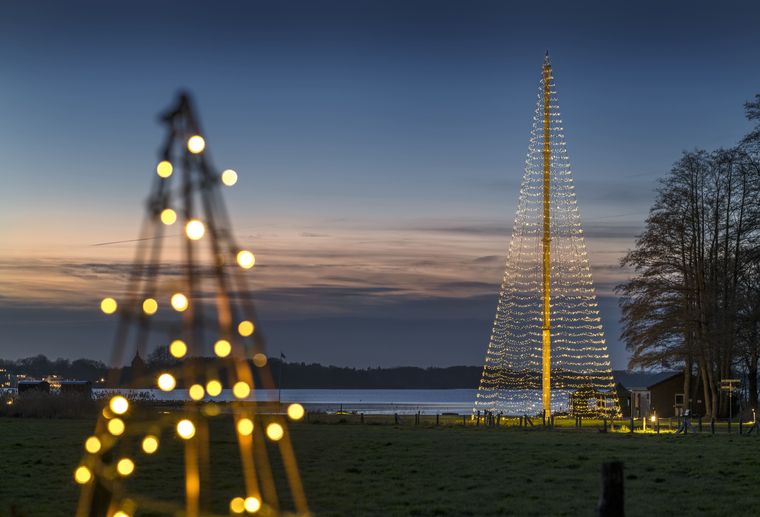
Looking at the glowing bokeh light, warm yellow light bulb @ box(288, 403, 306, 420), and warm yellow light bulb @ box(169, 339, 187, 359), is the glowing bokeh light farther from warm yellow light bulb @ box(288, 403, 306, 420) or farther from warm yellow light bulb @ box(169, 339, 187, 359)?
warm yellow light bulb @ box(288, 403, 306, 420)

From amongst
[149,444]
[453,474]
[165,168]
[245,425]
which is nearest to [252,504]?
[245,425]

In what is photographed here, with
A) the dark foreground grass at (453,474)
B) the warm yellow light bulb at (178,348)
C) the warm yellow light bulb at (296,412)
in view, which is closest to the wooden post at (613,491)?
the warm yellow light bulb at (296,412)

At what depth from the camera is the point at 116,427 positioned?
8.78m

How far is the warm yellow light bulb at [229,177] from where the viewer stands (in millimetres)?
8188

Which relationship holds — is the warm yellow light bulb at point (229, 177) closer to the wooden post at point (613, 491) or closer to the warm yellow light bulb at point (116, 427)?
the warm yellow light bulb at point (116, 427)

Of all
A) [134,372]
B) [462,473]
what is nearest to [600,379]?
[462,473]

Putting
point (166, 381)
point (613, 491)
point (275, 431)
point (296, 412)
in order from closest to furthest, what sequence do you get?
point (296, 412) < point (275, 431) < point (166, 381) < point (613, 491)

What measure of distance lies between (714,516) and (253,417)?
1237cm

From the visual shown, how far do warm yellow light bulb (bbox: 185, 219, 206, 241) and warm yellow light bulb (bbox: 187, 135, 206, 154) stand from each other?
0.59m

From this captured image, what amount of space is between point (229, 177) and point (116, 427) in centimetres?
235

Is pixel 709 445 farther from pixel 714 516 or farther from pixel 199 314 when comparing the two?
pixel 199 314

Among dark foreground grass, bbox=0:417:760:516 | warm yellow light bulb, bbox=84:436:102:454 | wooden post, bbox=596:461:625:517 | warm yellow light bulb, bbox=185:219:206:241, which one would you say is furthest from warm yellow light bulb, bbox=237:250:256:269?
dark foreground grass, bbox=0:417:760:516

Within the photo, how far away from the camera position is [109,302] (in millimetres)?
8242

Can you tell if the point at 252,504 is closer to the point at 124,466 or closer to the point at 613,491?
the point at 124,466
